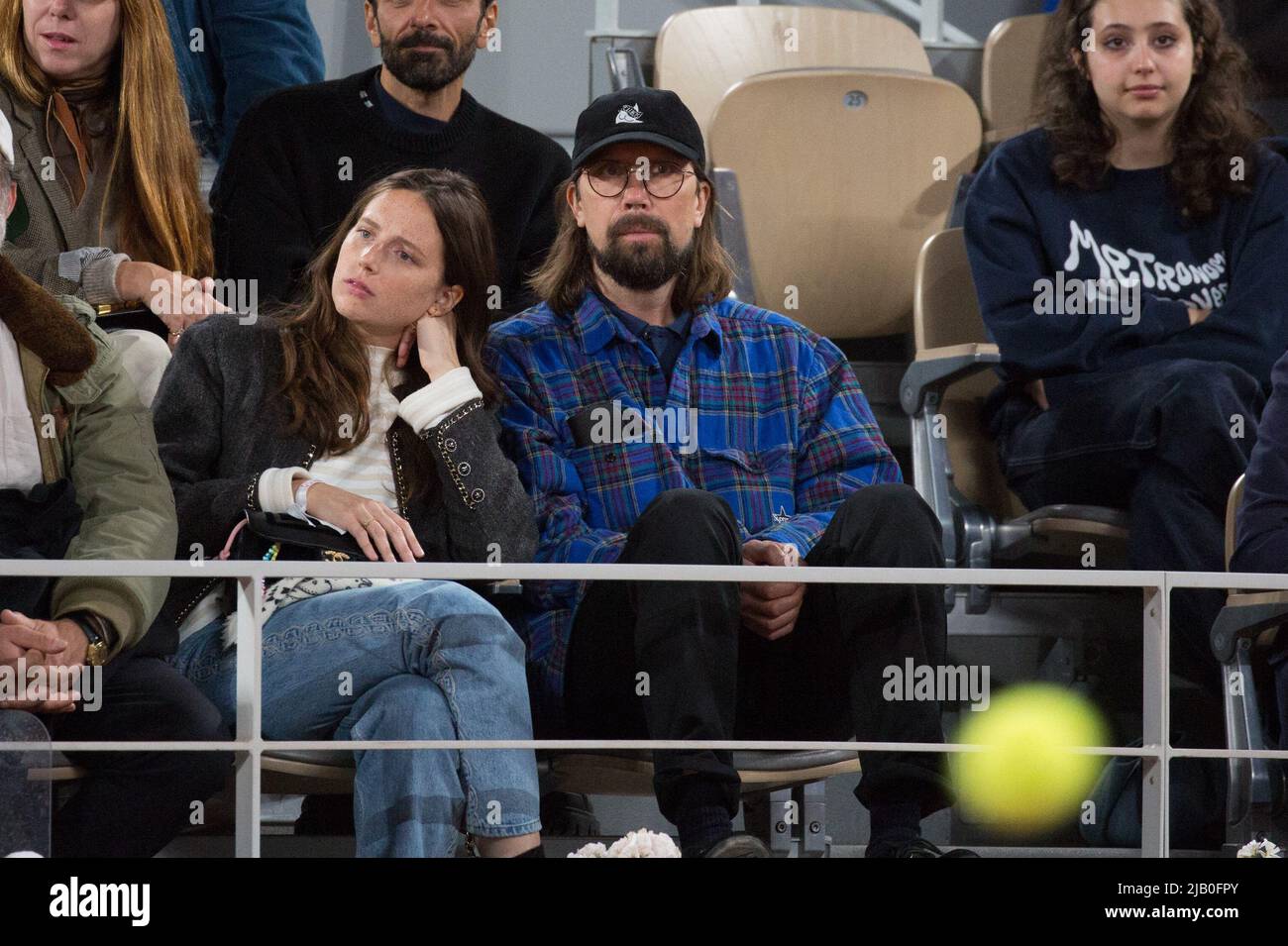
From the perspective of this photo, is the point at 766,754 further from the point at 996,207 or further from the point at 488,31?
the point at 488,31

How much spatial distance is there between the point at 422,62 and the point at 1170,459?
107 centimetres

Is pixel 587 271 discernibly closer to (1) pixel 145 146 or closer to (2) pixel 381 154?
(2) pixel 381 154

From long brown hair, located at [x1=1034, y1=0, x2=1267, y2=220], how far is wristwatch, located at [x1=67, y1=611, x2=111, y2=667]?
1377 millimetres

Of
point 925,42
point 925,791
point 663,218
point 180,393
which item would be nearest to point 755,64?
point 925,42

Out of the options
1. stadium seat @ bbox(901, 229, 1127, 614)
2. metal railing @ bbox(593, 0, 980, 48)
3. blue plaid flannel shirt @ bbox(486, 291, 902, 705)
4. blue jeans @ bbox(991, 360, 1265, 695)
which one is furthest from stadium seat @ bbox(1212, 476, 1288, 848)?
metal railing @ bbox(593, 0, 980, 48)

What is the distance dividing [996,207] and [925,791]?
3.25 feet

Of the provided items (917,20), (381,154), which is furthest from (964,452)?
(917,20)

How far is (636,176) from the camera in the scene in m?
1.92

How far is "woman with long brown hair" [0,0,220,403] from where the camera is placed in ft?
6.20

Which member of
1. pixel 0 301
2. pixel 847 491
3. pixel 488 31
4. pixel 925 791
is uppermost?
pixel 488 31

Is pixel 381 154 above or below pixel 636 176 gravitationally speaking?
above

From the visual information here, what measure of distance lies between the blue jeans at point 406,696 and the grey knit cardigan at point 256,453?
4.8 inches

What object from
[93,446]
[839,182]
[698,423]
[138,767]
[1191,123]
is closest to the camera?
[138,767]

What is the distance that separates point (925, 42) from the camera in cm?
313
